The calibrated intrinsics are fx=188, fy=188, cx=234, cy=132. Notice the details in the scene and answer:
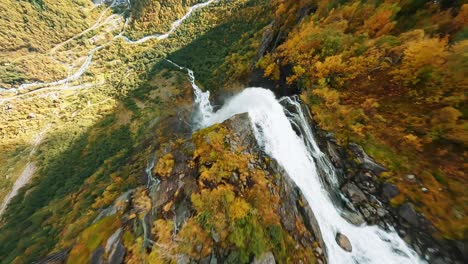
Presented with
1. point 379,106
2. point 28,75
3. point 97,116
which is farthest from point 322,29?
point 28,75

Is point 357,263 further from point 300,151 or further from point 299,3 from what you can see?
point 299,3

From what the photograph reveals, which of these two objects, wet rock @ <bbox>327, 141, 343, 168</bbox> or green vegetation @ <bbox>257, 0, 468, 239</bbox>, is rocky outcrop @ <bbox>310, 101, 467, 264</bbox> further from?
green vegetation @ <bbox>257, 0, 468, 239</bbox>

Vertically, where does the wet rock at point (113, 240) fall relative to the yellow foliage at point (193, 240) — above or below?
above

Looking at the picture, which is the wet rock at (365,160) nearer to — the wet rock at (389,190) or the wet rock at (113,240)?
the wet rock at (389,190)

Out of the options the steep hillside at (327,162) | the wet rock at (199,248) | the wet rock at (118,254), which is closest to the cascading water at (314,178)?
the steep hillside at (327,162)

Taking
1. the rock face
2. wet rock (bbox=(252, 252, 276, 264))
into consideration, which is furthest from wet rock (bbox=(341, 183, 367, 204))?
wet rock (bbox=(252, 252, 276, 264))

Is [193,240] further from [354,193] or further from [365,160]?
[365,160]
